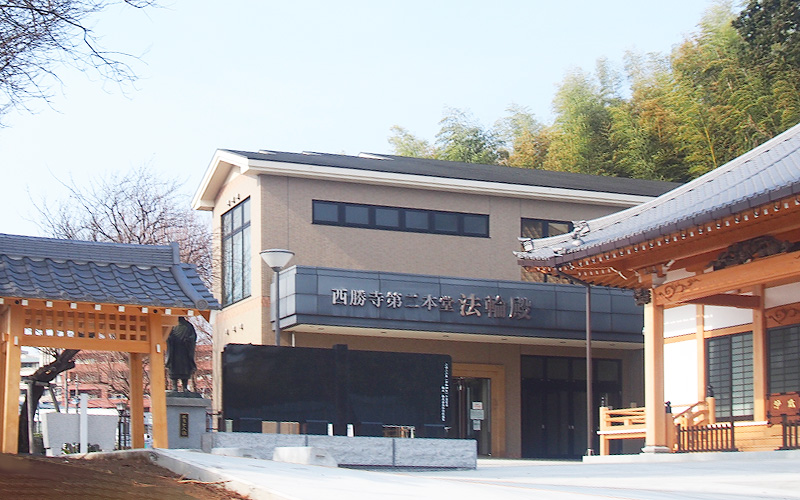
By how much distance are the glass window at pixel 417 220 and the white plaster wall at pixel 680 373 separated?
9234 millimetres

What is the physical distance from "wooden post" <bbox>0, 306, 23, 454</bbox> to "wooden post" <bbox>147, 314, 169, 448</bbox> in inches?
67.2

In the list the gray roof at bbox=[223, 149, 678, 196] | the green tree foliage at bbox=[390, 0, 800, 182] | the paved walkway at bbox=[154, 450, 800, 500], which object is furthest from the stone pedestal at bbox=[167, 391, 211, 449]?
the green tree foliage at bbox=[390, 0, 800, 182]

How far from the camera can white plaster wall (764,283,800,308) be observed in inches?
814

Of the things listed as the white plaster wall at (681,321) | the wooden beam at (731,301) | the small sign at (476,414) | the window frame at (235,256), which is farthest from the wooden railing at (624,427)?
the window frame at (235,256)

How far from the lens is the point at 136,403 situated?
15508mm

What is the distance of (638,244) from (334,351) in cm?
613

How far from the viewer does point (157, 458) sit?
1228 cm

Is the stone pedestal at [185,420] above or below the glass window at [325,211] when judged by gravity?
below

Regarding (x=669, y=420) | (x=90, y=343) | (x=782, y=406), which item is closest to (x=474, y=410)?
(x=669, y=420)

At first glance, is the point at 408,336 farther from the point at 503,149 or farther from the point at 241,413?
the point at 503,149

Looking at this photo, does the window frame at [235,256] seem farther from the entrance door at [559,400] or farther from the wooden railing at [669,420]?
the wooden railing at [669,420]

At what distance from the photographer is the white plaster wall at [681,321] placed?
78.4 feet

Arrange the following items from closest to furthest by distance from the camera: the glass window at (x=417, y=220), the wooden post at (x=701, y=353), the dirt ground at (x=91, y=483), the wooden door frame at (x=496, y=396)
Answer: the dirt ground at (x=91, y=483) < the wooden post at (x=701, y=353) < the glass window at (x=417, y=220) < the wooden door frame at (x=496, y=396)

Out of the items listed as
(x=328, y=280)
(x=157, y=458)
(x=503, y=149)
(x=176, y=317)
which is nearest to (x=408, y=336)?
(x=328, y=280)
